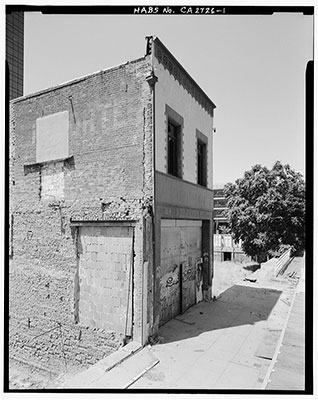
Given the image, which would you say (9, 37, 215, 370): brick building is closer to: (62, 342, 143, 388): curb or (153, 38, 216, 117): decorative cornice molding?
(153, 38, 216, 117): decorative cornice molding

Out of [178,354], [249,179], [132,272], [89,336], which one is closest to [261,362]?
[178,354]

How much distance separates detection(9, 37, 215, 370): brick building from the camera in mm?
8141

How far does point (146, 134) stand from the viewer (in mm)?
8148

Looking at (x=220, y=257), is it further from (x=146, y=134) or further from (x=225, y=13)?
(x=225, y=13)

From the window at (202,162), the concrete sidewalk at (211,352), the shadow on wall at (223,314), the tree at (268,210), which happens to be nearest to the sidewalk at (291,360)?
the concrete sidewalk at (211,352)

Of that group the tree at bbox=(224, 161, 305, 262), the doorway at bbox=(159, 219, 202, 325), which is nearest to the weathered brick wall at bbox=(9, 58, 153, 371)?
the doorway at bbox=(159, 219, 202, 325)

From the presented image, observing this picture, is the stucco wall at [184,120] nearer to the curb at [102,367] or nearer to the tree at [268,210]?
the curb at [102,367]

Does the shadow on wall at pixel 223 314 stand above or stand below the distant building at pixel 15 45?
below

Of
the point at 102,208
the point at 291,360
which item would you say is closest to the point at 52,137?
the point at 102,208

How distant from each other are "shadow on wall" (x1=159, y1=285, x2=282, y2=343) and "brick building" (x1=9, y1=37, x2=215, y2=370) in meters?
0.47

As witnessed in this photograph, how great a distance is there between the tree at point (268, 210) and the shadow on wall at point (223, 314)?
971cm

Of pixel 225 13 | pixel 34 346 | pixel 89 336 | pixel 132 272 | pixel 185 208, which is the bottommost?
pixel 34 346

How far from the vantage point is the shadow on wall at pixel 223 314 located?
891cm

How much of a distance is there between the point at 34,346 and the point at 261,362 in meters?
6.92
